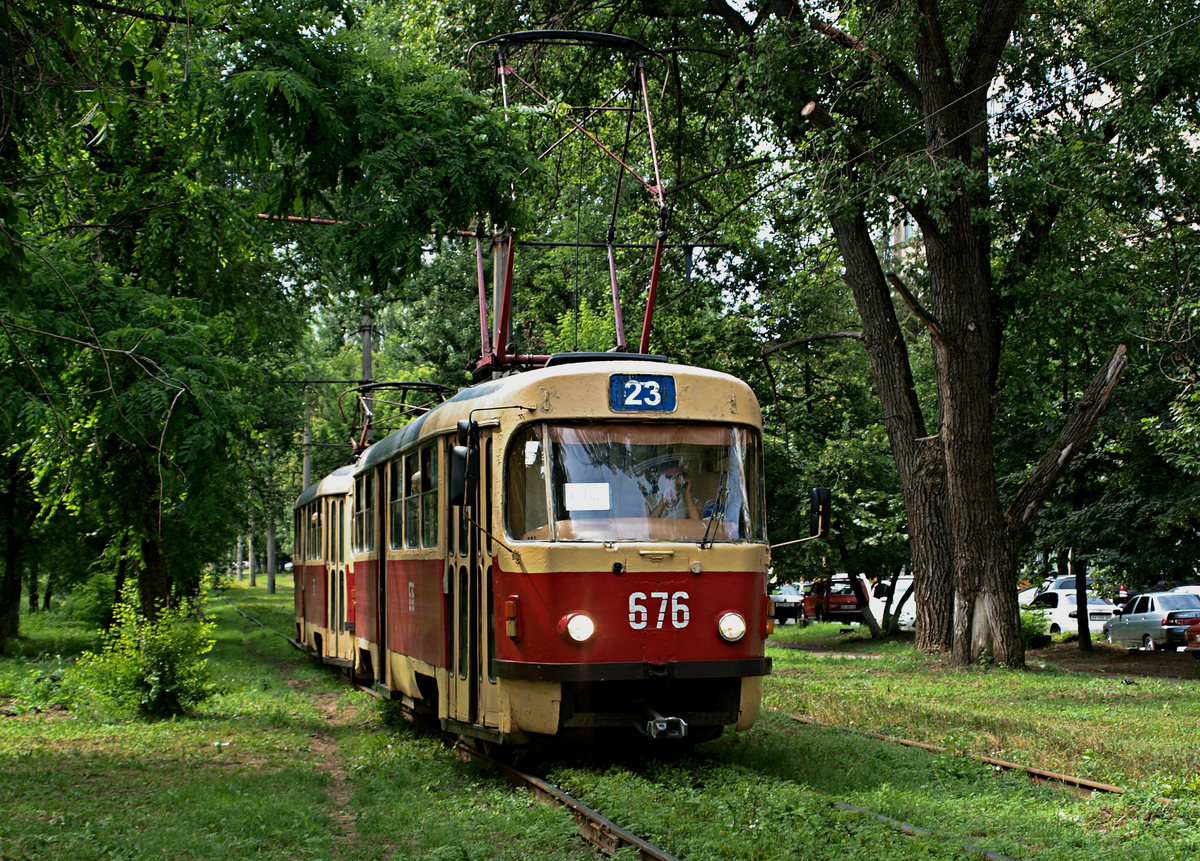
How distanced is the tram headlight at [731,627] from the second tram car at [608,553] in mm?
11

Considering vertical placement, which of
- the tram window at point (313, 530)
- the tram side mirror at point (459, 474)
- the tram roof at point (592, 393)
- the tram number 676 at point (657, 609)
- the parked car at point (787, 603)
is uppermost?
the tram roof at point (592, 393)

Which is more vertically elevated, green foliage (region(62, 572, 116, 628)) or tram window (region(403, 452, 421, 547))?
tram window (region(403, 452, 421, 547))

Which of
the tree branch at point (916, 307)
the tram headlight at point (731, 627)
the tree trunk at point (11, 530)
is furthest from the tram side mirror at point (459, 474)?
the tree trunk at point (11, 530)

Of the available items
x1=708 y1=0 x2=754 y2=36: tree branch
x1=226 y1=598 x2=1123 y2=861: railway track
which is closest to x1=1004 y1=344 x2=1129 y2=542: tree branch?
x1=708 y1=0 x2=754 y2=36: tree branch

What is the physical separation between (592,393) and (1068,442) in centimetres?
1182

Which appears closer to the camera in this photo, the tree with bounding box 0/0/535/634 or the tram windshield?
the tree with bounding box 0/0/535/634

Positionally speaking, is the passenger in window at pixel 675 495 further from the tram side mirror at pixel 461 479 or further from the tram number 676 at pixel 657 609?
the tram side mirror at pixel 461 479

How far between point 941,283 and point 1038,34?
4971mm

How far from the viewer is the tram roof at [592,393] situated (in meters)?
9.23

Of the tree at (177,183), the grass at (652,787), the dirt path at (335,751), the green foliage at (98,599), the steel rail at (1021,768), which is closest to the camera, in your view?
the grass at (652,787)

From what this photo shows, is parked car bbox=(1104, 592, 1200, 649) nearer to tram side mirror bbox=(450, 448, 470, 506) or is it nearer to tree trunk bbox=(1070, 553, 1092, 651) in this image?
tree trunk bbox=(1070, 553, 1092, 651)

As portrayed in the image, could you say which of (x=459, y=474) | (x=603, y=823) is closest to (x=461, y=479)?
(x=459, y=474)

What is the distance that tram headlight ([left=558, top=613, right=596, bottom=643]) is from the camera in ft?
29.0

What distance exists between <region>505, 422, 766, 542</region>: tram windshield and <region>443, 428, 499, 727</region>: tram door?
12.2 inches
